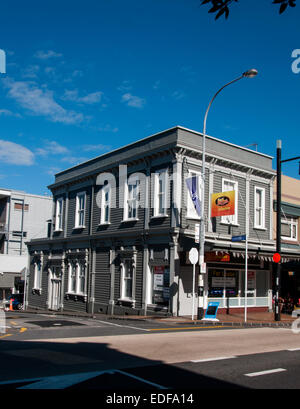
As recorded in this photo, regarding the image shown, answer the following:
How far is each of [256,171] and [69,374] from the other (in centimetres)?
2102

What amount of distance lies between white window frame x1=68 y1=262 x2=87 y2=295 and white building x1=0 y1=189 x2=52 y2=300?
18.3 meters

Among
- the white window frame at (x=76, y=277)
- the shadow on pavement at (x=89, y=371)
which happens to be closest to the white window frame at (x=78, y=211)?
the white window frame at (x=76, y=277)

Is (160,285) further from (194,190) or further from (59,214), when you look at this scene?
(59,214)

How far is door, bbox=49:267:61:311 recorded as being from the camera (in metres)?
32.0

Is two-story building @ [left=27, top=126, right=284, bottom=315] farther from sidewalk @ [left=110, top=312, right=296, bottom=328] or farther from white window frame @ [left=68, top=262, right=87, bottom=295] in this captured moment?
sidewalk @ [left=110, top=312, right=296, bottom=328]

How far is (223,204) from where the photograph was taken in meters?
22.8

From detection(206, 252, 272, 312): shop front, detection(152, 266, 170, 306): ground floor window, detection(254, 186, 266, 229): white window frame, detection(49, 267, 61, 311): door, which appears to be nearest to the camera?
detection(152, 266, 170, 306): ground floor window

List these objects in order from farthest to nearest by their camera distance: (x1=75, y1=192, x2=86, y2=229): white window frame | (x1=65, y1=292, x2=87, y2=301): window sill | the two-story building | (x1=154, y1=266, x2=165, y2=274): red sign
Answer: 1. (x1=75, y1=192, x2=86, y2=229): white window frame
2. (x1=65, y1=292, x2=87, y2=301): window sill
3. (x1=154, y1=266, x2=165, y2=274): red sign
4. the two-story building

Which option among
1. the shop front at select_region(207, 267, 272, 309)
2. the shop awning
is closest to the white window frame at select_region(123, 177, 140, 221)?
the shop front at select_region(207, 267, 272, 309)

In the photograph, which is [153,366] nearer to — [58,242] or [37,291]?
[58,242]

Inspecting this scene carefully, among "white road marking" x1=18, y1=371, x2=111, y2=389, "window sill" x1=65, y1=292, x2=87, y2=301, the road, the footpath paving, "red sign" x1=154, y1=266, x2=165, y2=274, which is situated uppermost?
"red sign" x1=154, y1=266, x2=165, y2=274

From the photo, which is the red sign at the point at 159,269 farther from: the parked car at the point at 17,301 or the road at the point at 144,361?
the parked car at the point at 17,301

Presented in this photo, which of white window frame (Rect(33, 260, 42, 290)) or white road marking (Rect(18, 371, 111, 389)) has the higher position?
white window frame (Rect(33, 260, 42, 290))

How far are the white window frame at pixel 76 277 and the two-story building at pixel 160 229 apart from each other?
0.06 metres
